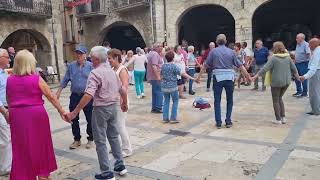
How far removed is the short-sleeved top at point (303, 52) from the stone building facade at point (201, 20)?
7480 mm

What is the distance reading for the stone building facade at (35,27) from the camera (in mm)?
18094

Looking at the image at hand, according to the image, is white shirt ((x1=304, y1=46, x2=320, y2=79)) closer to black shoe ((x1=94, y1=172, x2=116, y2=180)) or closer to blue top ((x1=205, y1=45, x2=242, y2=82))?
blue top ((x1=205, y1=45, x2=242, y2=82))

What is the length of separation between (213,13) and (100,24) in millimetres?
7218

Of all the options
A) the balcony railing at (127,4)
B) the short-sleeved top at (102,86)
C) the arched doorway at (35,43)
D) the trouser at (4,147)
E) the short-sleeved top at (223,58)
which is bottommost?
the trouser at (4,147)

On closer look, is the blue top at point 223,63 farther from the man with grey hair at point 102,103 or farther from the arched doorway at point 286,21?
the arched doorway at point 286,21

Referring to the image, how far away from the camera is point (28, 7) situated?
62.0ft

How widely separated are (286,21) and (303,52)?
1298cm

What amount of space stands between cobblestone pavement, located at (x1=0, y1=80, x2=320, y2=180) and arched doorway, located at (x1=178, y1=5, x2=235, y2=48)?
47.6 feet

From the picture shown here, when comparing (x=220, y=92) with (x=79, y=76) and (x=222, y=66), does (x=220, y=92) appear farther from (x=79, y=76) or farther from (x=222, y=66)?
(x=79, y=76)

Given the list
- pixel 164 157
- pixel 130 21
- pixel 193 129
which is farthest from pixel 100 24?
pixel 164 157

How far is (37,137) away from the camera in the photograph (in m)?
4.27

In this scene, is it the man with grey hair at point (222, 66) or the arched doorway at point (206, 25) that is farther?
the arched doorway at point (206, 25)

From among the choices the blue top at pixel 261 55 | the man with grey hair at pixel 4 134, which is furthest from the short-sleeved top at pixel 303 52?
the man with grey hair at pixel 4 134

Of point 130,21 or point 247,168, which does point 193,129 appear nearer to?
point 247,168
